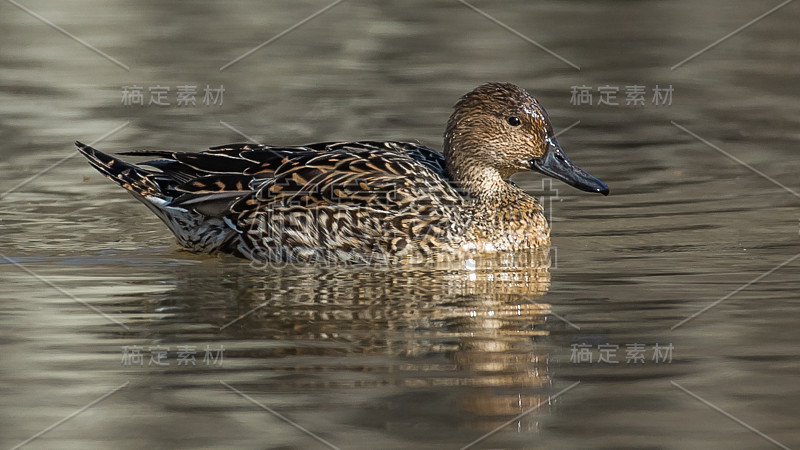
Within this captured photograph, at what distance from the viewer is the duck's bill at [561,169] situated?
973cm

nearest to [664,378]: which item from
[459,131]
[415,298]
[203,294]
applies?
[415,298]

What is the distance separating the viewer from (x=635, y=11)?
1905 centimetres

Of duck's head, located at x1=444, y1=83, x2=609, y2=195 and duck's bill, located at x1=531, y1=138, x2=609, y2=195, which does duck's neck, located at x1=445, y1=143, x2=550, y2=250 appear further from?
duck's bill, located at x1=531, y1=138, x2=609, y2=195

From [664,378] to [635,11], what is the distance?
1322cm

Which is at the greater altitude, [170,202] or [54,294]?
[170,202]

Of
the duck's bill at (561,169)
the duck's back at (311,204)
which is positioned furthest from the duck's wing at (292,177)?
the duck's bill at (561,169)

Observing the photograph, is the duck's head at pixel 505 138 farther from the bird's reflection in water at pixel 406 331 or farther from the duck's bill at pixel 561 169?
the bird's reflection in water at pixel 406 331

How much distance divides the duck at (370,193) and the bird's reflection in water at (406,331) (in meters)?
0.21

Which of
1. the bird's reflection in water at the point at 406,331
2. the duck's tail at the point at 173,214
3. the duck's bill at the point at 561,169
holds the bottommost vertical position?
the bird's reflection in water at the point at 406,331

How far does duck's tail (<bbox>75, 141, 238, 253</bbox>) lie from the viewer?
31.5ft

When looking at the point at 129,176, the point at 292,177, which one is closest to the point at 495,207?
the point at 292,177

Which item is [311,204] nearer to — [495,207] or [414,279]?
[414,279]

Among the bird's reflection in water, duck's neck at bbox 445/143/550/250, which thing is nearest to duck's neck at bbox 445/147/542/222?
duck's neck at bbox 445/143/550/250

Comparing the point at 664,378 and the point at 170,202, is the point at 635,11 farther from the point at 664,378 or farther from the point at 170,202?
the point at 664,378
